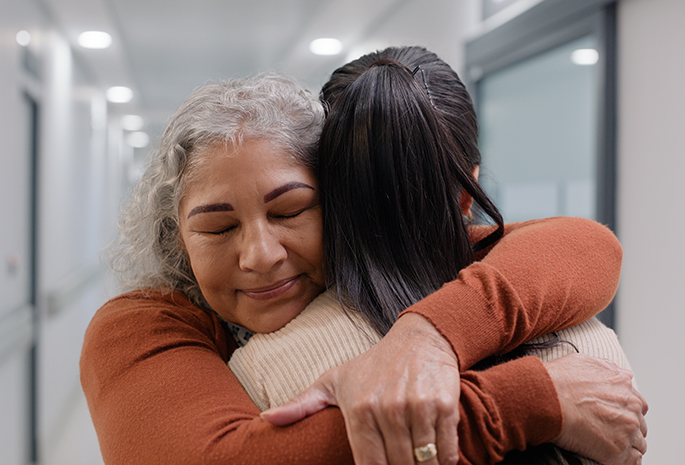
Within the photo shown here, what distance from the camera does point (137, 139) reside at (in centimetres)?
1157

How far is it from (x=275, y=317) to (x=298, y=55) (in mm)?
4778

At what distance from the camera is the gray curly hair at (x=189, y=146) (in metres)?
0.93

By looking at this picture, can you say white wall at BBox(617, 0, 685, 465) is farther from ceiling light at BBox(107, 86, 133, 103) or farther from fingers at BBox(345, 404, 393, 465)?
ceiling light at BBox(107, 86, 133, 103)

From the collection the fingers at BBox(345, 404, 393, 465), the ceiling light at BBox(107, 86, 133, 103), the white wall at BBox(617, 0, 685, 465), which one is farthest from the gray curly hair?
the ceiling light at BBox(107, 86, 133, 103)

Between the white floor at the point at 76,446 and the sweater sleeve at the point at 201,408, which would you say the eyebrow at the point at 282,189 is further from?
the white floor at the point at 76,446

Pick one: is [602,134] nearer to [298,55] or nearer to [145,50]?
[298,55]

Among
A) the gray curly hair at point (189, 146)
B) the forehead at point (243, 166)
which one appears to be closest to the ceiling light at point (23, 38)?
the gray curly hair at point (189, 146)

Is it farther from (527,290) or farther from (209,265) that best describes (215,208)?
(527,290)

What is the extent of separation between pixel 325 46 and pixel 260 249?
4.45 m

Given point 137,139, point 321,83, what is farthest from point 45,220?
point 137,139

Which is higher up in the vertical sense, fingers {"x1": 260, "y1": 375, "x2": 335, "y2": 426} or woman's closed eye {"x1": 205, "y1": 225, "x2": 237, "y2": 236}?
woman's closed eye {"x1": 205, "y1": 225, "x2": 237, "y2": 236}

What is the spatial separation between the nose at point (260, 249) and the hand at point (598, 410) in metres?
0.44

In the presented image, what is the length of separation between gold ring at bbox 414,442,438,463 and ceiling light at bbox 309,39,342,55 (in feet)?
15.2

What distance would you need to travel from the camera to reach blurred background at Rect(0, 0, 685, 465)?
6.31ft
